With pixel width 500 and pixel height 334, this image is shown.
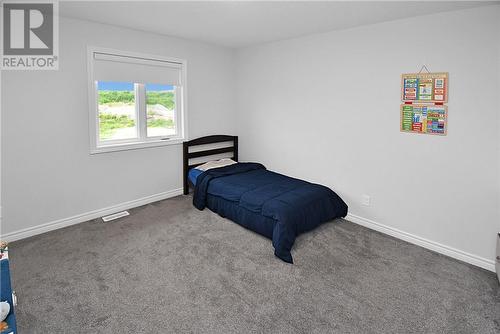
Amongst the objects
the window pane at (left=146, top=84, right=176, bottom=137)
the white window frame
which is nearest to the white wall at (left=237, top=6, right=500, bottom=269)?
the white window frame

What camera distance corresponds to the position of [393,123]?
123 inches

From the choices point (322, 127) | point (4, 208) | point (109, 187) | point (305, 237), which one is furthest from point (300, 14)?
point (4, 208)

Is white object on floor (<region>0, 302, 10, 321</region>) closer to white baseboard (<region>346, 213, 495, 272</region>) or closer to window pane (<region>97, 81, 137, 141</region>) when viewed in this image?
window pane (<region>97, 81, 137, 141</region>)

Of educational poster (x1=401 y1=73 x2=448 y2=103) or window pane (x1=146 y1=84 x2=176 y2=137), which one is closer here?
educational poster (x1=401 y1=73 x2=448 y2=103)

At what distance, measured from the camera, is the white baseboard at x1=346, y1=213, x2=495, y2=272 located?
268 cm

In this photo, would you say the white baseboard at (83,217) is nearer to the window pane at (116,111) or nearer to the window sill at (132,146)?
the window sill at (132,146)

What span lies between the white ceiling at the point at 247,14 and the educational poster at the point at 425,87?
1.85 feet

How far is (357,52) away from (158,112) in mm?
2684

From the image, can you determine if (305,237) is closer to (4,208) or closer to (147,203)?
(147,203)

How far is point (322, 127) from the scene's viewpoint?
3.79 m

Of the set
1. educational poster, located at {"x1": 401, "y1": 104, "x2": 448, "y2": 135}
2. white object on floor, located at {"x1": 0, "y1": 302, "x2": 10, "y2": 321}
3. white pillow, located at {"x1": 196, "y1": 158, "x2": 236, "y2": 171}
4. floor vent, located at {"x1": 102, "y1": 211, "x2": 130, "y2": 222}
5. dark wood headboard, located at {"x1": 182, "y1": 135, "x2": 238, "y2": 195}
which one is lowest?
floor vent, located at {"x1": 102, "y1": 211, "x2": 130, "y2": 222}

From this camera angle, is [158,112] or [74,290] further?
[158,112]

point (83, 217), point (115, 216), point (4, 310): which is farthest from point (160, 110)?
point (4, 310)

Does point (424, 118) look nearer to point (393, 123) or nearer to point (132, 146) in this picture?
point (393, 123)
